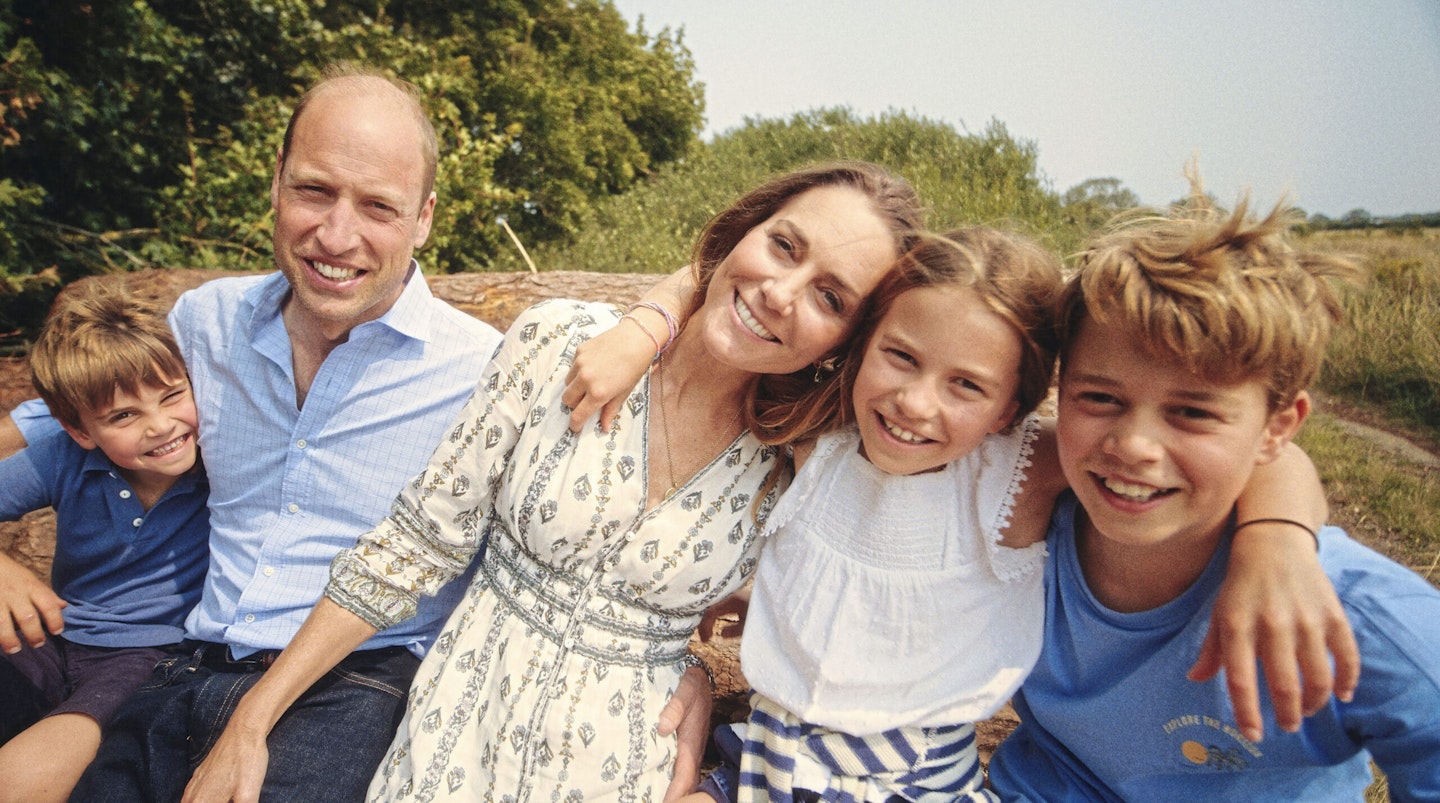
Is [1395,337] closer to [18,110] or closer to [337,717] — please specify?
[337,717]

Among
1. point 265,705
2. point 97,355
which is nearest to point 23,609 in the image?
point 97,355

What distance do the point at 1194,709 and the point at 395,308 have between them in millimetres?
2119

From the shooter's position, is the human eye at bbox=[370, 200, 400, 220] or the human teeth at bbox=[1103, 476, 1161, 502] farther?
the human eye at bbox=[370, 200, 400, 220]

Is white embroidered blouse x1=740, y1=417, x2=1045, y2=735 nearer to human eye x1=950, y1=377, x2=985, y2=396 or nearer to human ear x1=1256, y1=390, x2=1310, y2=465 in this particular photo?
human eye x1=950, y1=377, x2=985, y2=396

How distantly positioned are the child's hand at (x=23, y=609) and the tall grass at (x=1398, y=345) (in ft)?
18.9

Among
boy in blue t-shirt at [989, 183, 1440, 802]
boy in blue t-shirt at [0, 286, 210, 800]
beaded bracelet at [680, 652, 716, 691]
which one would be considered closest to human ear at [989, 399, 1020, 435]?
boy in blue t-shirt at [989, 183, 1440, 802]

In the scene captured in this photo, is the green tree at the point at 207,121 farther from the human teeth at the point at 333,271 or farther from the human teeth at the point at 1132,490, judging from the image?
the human teeth at the point at 1132,490

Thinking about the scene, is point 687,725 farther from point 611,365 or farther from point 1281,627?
point 1281,627

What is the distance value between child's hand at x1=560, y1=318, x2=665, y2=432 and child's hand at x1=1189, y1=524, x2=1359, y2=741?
1.16 metres

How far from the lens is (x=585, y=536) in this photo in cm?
179

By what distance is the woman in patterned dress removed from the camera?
1.78 metres

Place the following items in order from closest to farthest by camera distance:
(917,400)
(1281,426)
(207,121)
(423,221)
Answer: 1. (1281,426)
2. (917,400)
3. (423,221)
4. (207,121)

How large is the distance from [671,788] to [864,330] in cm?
113

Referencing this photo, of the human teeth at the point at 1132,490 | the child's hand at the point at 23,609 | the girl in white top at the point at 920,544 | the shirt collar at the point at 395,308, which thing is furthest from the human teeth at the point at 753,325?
the child's hand at the point at 23,609
